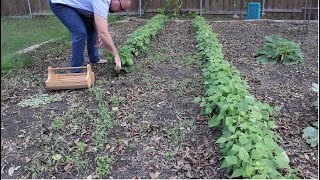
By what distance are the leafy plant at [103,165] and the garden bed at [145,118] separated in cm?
2

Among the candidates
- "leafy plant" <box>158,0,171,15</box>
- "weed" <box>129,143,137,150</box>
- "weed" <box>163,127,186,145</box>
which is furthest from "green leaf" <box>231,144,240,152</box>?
"leafy plant" <box>158,0,171,15</box>

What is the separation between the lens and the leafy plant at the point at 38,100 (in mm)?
3070

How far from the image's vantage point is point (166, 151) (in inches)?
91.1

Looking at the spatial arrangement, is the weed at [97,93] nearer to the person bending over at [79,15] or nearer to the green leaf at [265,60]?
the person bending over at [79,15]

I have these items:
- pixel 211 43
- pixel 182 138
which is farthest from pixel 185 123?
pixel 211 43

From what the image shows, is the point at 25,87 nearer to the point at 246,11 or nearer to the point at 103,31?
the point at 103,31

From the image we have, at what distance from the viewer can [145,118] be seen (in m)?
2.82

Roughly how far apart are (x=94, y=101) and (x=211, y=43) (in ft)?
7.04

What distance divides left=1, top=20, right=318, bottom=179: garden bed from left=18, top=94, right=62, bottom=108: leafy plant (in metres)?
0.06

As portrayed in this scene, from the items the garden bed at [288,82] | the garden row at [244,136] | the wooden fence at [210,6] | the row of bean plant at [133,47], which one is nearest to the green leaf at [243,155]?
the garden row at [244,136]

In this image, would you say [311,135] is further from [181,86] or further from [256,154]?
[181,86]

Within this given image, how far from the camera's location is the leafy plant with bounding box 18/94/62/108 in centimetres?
307

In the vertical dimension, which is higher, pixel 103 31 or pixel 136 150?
pixel 103 31

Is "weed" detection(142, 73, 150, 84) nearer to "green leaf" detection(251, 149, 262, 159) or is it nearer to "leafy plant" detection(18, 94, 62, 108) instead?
"leafy plant" detection(18, 94, 62, 108)
